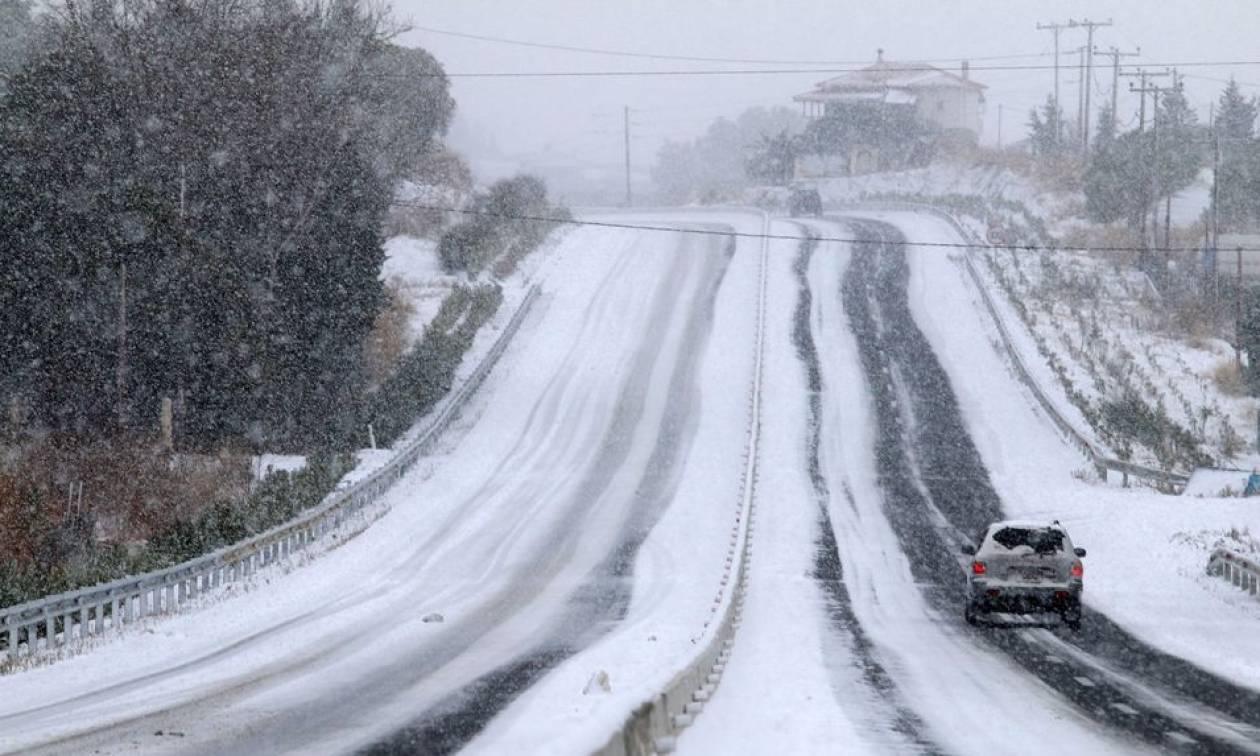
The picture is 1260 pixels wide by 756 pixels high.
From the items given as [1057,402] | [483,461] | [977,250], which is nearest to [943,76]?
[977,250]

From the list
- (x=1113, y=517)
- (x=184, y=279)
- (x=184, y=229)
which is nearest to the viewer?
(x=1113, y=517)

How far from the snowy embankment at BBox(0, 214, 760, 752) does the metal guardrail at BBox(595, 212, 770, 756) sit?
0.19 meters

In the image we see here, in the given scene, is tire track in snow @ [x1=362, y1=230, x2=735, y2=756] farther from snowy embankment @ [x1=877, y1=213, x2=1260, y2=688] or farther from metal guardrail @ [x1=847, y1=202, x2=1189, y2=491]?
metal guardrail @ [x1=847, y1=202, x2=1189, y2=491]

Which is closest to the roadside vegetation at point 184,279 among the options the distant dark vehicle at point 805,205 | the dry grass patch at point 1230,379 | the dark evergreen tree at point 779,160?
the dry grass patch at point 1230,379

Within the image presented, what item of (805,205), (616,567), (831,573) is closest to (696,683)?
(831,573)

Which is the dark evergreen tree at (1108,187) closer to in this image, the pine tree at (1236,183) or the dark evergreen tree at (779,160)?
the pine tree at (1236,183)

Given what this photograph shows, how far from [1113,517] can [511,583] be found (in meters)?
12.9

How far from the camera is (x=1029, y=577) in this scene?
69.8 ft

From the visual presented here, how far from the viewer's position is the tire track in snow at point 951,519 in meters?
14.0

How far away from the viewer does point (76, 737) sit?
12242 mm

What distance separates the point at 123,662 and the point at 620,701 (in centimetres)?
1044

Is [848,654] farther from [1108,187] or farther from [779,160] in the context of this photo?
[779,160]

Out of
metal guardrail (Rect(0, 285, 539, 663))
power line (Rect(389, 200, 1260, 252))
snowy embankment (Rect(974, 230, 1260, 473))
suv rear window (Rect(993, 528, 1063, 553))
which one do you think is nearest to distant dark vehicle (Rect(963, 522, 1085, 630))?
suv rear window (Rect(993, 528, 1063, 553))

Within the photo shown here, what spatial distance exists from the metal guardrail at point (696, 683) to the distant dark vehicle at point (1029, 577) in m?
3.43
